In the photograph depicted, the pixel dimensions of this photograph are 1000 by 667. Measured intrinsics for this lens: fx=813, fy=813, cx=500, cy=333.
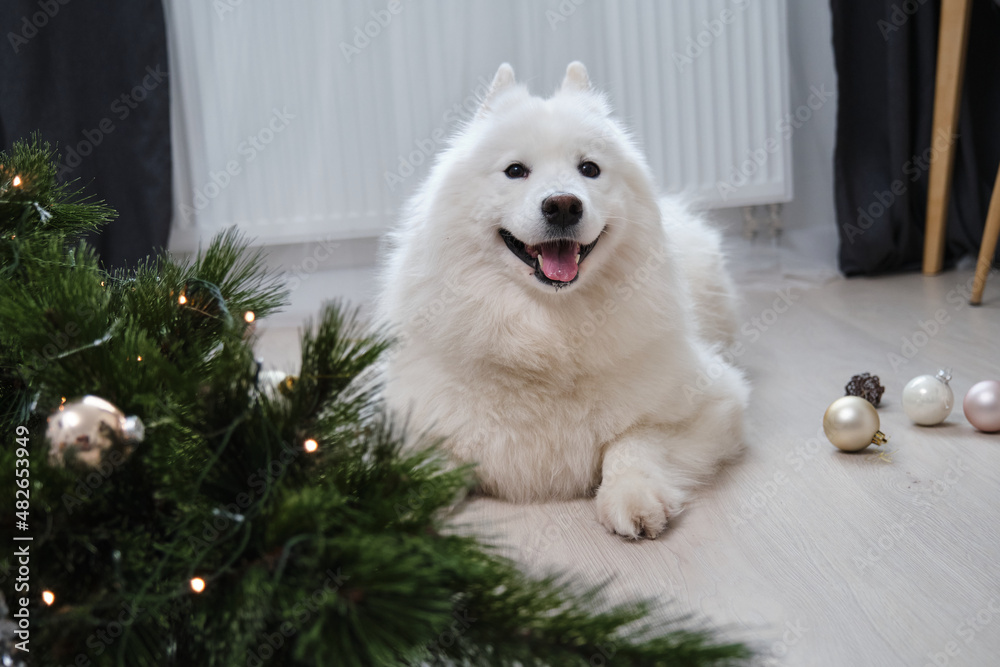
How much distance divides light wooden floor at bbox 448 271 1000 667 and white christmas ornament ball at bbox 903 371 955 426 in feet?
0.12

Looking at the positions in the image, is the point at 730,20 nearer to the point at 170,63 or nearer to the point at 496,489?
the point at 170,63

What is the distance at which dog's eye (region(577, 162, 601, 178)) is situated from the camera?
1.81 m

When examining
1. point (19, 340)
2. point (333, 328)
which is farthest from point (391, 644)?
point (19, 340)

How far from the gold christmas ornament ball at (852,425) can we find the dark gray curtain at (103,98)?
305cm

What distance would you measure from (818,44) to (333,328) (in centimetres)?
414

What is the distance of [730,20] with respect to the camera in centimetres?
387
